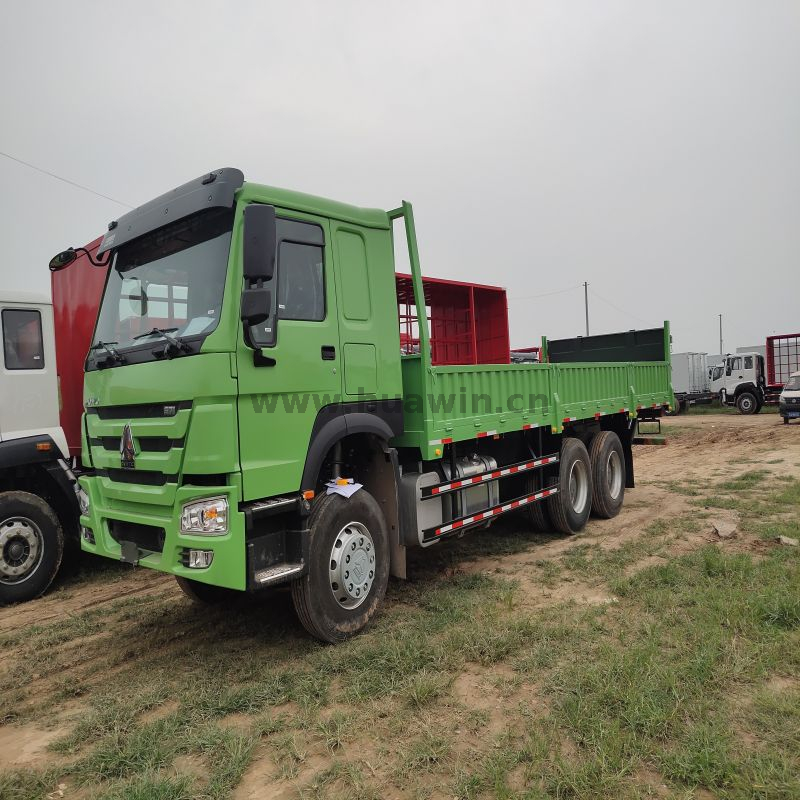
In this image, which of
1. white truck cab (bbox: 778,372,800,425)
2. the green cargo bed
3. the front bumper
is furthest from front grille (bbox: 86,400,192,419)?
white truck cab (bbox: 778,372,800,425)

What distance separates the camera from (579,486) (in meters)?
7.55

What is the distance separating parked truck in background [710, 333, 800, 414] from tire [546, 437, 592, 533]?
20758mm

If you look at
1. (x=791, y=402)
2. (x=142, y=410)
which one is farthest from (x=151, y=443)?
(x=791, y=402)

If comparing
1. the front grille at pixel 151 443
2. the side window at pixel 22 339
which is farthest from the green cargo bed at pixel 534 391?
the side window at pixel 22 339

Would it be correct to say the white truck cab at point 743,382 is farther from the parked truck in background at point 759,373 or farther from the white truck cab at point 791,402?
the white truck cab at point 791,402

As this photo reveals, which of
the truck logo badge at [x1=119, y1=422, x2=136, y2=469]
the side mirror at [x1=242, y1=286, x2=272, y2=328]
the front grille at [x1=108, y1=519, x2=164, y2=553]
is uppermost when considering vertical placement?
the side mirror at [x1=242, y1=286, x2=272, y2=328]

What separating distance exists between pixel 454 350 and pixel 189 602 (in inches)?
152

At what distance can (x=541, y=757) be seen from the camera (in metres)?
2.85

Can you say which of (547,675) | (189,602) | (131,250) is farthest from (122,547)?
(547,675)

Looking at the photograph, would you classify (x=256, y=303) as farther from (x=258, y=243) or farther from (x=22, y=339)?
(x=22, y=339)

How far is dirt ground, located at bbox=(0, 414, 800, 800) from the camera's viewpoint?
2.86 m

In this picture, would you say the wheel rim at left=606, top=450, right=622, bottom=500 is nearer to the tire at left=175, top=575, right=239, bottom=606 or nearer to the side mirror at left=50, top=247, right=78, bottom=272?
the tire at left=175, top=575, right=239, bottom=606

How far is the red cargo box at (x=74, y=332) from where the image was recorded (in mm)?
6180

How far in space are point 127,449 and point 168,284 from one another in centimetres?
111
